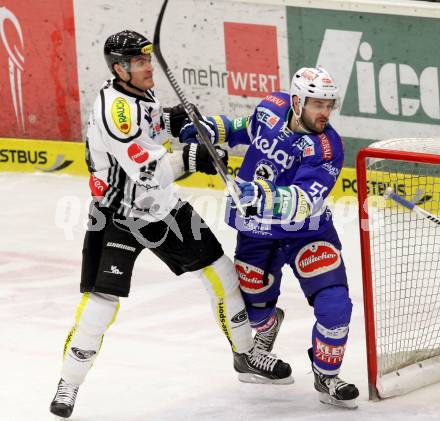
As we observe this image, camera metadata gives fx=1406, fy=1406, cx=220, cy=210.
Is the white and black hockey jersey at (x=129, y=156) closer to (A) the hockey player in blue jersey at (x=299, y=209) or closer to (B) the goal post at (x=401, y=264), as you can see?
(A) the hockey player in blue jersey at (x=299, y=209)

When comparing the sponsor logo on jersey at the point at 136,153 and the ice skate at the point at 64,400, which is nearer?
the sponsor logo on jersey at the point at 136,153

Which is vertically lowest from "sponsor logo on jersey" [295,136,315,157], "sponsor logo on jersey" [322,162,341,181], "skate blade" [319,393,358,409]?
"skate blade" [319,393,358,409]

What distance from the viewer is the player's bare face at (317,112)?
533 cm

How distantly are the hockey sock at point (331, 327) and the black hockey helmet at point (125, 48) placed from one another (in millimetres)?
1155

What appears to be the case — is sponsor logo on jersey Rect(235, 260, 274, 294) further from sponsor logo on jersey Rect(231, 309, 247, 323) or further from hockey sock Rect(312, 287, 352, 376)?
hockey sock Rect(312, 287, 352, 376)

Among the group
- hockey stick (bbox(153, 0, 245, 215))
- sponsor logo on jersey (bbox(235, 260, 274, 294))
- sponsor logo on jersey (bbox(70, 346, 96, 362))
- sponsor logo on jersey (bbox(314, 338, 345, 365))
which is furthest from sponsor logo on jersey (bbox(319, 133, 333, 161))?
sponsor logo on jersey (bbox(70, 346, 96, 362))

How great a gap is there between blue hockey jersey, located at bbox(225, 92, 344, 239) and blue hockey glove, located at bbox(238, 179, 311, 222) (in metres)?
0.05

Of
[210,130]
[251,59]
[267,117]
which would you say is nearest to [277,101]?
[267,117]

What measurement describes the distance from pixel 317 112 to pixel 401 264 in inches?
34.7

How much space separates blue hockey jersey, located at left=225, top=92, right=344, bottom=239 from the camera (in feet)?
17.5

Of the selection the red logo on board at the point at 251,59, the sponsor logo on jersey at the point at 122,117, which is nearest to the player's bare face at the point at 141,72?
the sponsor logo on jersey at the point at 122,117

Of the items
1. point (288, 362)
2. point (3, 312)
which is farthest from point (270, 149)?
point (3, 312)

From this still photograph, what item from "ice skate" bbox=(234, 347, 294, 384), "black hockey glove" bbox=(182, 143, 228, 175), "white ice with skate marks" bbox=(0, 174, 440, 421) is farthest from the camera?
"ice skate" bbox=(234, 347, 294, 384)

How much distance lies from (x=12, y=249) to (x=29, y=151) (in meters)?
1.67
